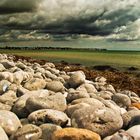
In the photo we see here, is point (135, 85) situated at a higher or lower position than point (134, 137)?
lower

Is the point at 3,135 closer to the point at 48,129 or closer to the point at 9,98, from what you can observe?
the point at 48,129

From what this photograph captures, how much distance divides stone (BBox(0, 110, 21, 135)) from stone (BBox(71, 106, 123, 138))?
3.19 feet

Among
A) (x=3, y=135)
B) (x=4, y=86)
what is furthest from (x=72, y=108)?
(x=4, y=86)

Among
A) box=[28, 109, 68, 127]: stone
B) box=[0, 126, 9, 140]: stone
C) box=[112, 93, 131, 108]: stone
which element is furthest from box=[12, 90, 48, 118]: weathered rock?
box=[112, 93, 131, 108]: stone

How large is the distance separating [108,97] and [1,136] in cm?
471

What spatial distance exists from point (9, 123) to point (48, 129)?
27.7 inches

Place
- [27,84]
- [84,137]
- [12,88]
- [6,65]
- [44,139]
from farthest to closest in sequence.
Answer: [6,65], [27,84], [12,88], [44,139], [84,137]

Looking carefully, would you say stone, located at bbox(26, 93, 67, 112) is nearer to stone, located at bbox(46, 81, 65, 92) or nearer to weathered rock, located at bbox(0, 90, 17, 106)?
weathered rock, located at bbox(0, 90, 17, 106)

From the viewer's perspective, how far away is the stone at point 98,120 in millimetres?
5910

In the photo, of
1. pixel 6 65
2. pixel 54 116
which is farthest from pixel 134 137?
pixel 6 65

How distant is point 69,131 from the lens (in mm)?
5387

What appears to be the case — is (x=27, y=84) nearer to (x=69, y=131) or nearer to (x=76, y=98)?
(x=76, y=98)

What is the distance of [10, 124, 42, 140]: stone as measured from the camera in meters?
5.66

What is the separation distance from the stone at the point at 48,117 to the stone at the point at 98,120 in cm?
19
